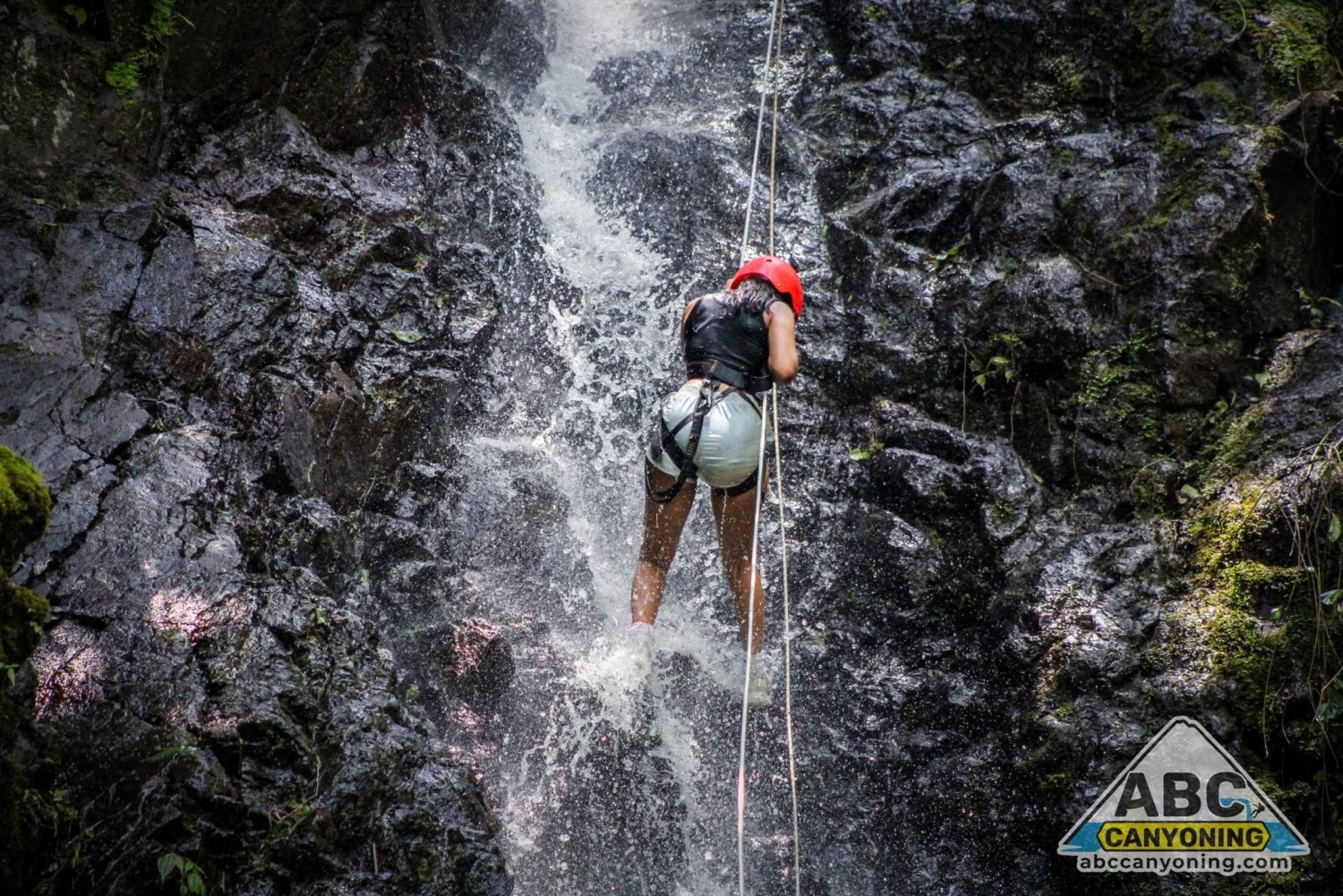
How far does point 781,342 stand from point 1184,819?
3245 millimetres

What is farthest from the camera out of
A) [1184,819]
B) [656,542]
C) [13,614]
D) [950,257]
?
[950,257]

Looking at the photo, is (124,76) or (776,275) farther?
(124,76)

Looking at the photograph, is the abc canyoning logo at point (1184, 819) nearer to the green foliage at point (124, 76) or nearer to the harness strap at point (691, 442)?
the harness strap at point (691, 442)

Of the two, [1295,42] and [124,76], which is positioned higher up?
[1295,42]

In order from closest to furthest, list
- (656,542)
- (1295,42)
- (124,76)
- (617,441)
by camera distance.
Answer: (656,542) → (124,76) → (1295,42) → (617,441)

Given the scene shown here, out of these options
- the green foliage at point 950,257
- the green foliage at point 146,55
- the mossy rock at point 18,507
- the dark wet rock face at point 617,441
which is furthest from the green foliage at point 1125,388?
the green foliage at point 146,55

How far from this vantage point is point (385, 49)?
25.4ft

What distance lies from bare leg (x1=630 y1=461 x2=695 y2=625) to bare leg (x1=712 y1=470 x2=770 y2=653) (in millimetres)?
212

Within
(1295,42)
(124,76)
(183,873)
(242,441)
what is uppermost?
(1295,42)

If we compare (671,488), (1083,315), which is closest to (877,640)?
(671,488)

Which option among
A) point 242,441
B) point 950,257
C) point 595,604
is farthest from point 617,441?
point 950,257

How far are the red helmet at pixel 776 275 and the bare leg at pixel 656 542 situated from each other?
1.24m

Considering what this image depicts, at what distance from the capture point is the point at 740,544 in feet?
17.4

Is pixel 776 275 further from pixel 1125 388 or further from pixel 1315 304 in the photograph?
pixel 1315 304
